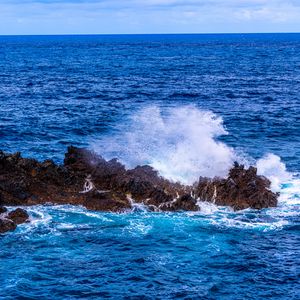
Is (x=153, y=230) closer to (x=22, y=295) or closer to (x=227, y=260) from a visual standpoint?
(x=227, y=260)

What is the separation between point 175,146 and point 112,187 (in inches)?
411

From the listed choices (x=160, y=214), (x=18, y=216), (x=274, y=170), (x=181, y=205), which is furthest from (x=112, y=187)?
(x=274, y=170)

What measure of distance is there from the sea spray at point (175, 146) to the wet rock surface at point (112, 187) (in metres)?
2.36

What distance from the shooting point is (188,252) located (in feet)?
93.4

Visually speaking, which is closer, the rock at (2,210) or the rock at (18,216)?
the rock at (18,216)

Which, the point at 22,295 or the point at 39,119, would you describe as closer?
the point at 22,295

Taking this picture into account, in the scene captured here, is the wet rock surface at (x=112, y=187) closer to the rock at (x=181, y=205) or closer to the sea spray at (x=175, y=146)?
the rock at (x=181, y=205)

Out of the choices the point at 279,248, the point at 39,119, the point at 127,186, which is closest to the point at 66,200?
the point at 127,186

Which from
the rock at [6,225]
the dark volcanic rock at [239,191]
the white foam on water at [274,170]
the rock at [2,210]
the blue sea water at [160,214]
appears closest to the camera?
the blue sea water at [160,214]

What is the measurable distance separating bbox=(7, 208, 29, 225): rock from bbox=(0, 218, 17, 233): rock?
1.74 ft

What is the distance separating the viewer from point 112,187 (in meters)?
36.5

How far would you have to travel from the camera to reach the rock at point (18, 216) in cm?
3174

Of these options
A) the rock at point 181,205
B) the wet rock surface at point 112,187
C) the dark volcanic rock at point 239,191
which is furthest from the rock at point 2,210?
the dark volcanic rock at point 239,191

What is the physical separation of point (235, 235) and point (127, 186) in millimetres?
8318
